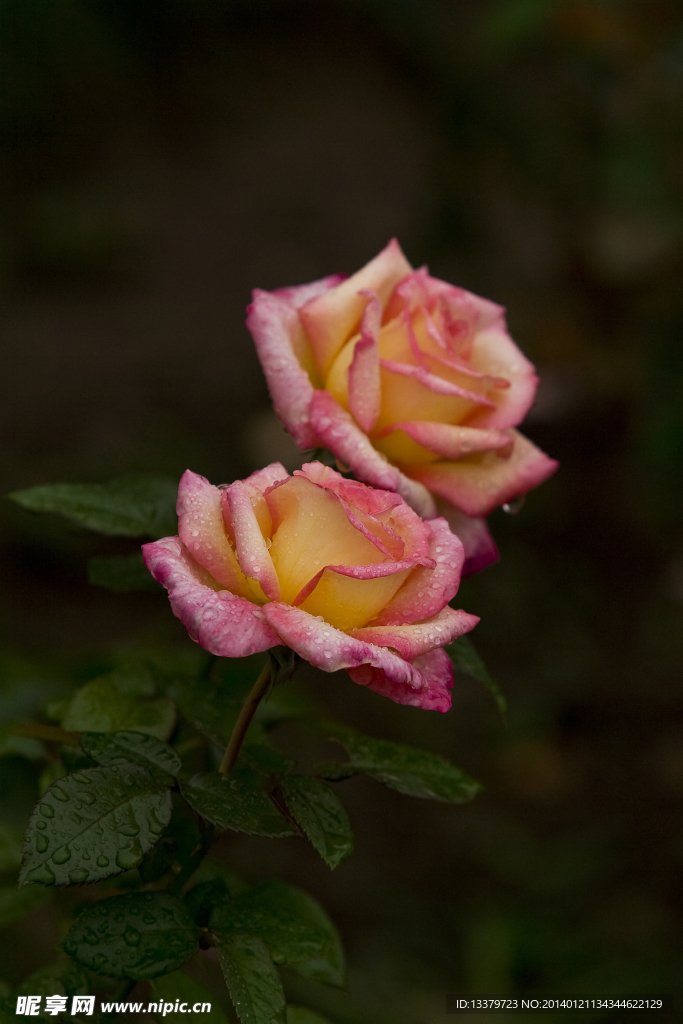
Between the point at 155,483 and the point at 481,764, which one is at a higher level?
the point at 155,483

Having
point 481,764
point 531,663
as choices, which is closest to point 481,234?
point 531,663

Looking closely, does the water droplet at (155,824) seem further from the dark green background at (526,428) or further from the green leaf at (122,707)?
the dark green background at (526,428)

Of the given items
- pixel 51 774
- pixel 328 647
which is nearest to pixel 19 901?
pixel 51 774

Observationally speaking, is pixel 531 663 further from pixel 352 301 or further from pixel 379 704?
pixel 352 301

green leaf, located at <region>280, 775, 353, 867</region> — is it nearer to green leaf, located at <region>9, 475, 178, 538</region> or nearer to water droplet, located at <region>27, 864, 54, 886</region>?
water droplet, located at <region>27, 864, 54, 886</region>

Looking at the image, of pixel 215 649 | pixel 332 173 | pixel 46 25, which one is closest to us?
pixel 215 649

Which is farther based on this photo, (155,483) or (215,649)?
(155,483)

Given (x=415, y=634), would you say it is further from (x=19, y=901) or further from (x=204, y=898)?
(x=19, y=901)
